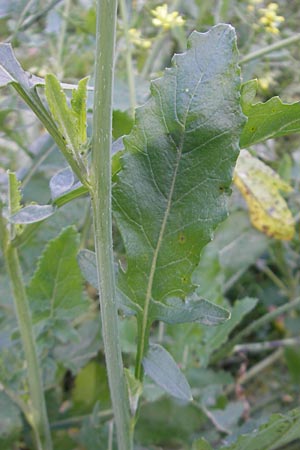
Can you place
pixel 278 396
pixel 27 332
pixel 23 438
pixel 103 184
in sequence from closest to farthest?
pixel 103 184 < pixel 27 332 < pixel 23 438 < pixel 278 396

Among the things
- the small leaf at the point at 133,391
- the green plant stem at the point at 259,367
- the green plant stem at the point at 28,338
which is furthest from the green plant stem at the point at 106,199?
the green plant stem at the point at 259,367

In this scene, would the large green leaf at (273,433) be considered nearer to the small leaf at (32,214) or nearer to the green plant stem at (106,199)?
the green plant stem at (106,199)

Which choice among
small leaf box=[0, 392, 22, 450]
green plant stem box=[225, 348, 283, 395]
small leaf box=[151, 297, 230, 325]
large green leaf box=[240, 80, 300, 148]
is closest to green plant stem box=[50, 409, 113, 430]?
small leaf box=[0, 392, 22, 450]

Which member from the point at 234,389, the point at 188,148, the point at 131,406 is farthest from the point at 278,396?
the point at 188,148

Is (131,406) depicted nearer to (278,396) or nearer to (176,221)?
(176,221)

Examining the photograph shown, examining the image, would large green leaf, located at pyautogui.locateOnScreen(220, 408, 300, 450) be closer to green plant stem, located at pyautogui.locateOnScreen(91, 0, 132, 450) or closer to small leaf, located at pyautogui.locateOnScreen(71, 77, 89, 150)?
green plant stem, located at pyautogui.locateOnScreen(91, 0, 132, 450)
